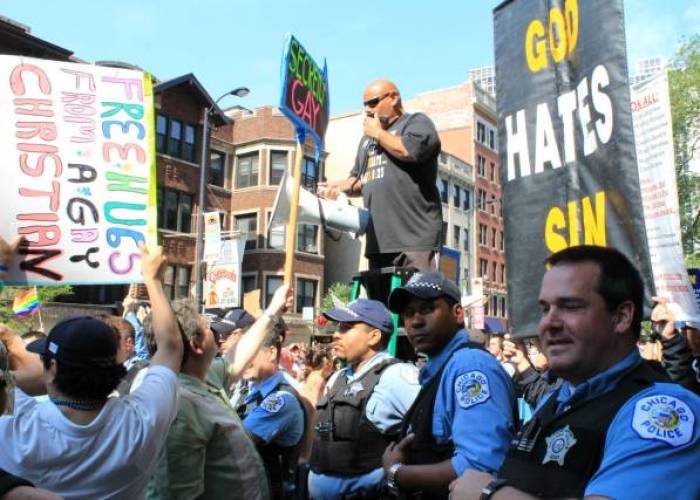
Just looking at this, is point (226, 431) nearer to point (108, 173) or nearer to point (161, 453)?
point (161, 453)

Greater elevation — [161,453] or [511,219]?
[511,219]

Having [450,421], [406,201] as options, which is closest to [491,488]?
[450,421]

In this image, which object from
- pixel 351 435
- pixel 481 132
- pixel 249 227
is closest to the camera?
pixel 351 435

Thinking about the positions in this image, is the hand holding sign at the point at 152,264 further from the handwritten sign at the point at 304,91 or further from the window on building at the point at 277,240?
the window on building at the point at 277,240

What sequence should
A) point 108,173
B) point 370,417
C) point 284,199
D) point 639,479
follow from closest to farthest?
point 639,479 < point 370,417 < point 284,199 < point 108,173

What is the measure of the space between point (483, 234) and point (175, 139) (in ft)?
85.1

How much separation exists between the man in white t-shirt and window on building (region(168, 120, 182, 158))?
30.9 metres

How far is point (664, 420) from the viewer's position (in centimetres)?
173

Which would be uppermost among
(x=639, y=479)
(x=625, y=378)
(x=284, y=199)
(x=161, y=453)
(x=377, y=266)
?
(x=284, y=199)

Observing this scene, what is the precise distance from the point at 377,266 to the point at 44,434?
2.69m

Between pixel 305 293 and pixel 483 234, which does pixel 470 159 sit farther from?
pixel 305 293

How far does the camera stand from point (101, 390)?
8.93 ft

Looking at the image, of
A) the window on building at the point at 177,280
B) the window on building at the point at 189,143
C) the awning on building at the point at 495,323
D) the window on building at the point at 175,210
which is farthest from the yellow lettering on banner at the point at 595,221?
the awning on building at the point at 495,323

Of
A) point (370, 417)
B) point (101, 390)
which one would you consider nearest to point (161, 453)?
point (101, 390)
